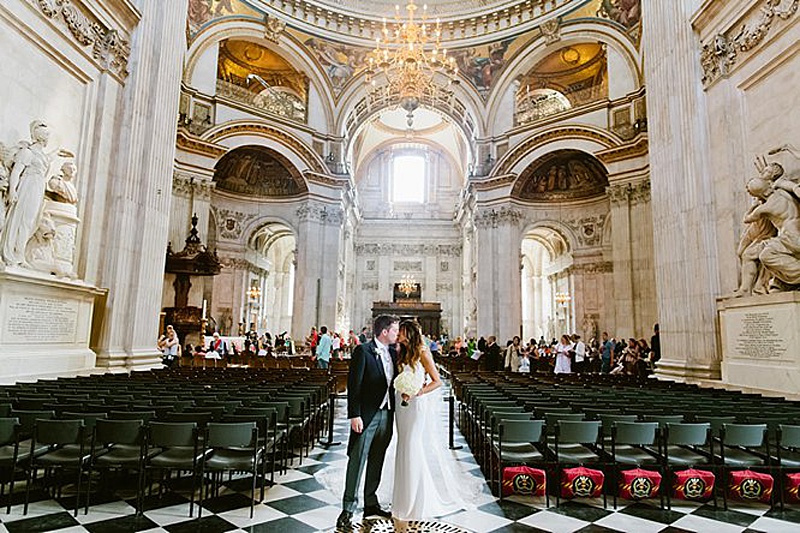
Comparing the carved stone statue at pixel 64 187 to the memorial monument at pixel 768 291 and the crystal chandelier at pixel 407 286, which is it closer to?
the memorial monument at pixel 768 291

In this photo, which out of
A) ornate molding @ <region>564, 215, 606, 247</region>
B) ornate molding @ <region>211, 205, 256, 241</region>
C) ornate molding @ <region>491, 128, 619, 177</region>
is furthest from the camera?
ornate molding @ <region>211, 205, 256, 241</region>

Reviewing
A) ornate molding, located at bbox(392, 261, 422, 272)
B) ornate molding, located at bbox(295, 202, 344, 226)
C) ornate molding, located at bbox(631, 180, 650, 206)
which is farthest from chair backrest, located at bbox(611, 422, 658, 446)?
ornate molding, located at bbox(392, 261, 422, 272)

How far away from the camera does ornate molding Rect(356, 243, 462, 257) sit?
3166 centimetres

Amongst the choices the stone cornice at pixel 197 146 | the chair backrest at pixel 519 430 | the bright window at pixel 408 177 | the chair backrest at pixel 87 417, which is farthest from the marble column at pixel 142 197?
the bright window at pixel 408 177

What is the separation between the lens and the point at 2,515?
3.33m

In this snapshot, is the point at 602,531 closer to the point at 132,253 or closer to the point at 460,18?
the point at 132,253

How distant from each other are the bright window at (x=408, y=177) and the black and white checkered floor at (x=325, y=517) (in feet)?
97.8

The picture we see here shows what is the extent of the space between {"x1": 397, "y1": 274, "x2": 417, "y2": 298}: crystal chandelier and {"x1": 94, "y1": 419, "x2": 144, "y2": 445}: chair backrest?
26.8 m

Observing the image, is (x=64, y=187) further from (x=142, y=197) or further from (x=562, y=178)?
(x=562, y=178)

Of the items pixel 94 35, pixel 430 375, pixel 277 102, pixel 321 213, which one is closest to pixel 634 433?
pixel 430 375

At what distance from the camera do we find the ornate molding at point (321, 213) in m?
20.3

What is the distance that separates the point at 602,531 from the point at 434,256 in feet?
93.9

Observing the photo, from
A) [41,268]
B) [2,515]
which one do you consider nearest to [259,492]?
[2,515]

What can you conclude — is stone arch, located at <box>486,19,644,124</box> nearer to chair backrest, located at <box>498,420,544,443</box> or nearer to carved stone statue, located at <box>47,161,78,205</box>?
chair backrest, located at <box>498,420,544,443</box>
